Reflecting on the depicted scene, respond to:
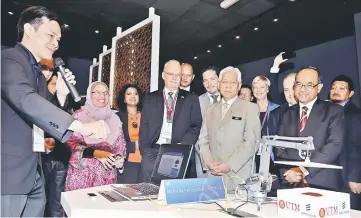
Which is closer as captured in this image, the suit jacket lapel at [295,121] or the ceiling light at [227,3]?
the suit jacket lapel at [295,121]

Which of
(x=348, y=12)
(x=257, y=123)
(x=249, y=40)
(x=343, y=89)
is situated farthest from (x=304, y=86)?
(x=249, y=40)

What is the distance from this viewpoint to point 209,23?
183 inches

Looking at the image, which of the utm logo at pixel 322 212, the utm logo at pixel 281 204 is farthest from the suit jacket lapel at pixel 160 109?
the utm logo at pixel 322 212

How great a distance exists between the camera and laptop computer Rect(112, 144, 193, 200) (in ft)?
4.99

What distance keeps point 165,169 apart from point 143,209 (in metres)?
0.42

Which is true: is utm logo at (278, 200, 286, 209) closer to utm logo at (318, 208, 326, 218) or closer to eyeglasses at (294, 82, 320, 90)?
utm logo at (318, 208, 326, 218)

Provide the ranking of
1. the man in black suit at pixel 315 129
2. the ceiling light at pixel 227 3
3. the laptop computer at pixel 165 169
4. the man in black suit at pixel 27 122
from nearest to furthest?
the man in black suit at pixel 27 122 → the laptop computer at pixel 165 169 → the man in black suit at pixel 315 129 → the ceiling light at pixel 227 3

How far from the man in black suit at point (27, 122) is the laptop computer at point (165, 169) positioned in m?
0.43

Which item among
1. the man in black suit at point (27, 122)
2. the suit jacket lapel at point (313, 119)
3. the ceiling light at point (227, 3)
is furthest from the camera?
the ceiling light at point (227, 3)

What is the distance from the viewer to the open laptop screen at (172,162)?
155 centimetres

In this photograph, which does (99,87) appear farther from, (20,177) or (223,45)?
(223,45)

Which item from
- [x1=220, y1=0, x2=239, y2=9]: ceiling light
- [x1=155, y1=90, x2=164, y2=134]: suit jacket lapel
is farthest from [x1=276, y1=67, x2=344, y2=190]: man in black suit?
[x1=220, y1=0, x2=239, y2=9]: ceiling light

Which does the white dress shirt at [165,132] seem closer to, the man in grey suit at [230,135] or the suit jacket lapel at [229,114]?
the man in grey suit at [230,135]

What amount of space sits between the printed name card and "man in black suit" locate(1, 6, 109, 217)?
0.39 m
